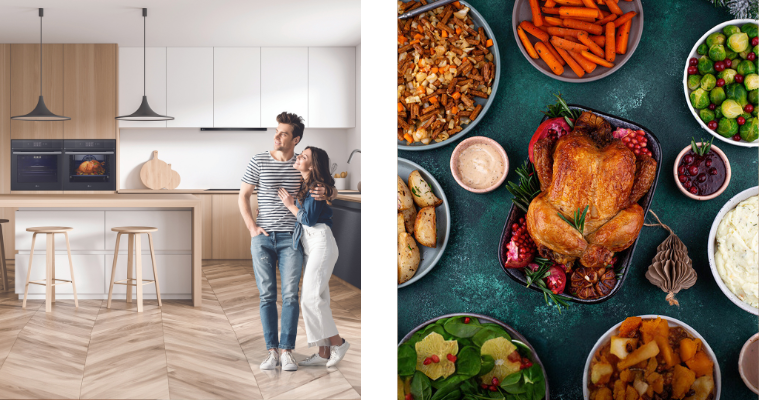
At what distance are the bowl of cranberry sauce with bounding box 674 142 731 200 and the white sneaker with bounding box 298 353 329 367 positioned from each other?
1896 millimetres

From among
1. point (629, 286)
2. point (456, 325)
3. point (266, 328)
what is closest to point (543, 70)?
point (629, 286)

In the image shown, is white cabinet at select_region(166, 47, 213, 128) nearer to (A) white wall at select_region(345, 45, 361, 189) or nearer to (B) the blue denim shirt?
(A) white wall at select_region(345, 45, 361, 189)

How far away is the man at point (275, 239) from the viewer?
2624 millimetres

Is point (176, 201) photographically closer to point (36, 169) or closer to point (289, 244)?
point (289, 244)

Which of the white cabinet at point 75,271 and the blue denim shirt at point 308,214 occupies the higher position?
the blue denim shirt at point 308,214

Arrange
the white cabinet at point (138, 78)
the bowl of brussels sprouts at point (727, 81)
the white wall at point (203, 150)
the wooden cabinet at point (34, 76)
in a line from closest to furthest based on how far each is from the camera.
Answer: the bowl of brussels sprouts at point (727, 81) < the wooden cabinet at point (34, 76) < the white cabinet at point (138, 78) < the white wall at point (203, 150)

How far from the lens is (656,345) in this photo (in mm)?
1905

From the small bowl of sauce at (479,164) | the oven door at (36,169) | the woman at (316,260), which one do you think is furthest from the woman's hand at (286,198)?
the oven door at (36,169)

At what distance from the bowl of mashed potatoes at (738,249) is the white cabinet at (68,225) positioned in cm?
396

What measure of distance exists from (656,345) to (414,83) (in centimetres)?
135

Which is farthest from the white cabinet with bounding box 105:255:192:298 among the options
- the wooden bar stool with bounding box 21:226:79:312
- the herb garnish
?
the herb garnish

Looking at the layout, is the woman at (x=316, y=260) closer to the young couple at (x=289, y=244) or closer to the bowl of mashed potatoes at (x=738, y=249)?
the young couple at (x=289, y=244)

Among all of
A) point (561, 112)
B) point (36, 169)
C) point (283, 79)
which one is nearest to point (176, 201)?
point (283, 79)

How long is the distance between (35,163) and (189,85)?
1722mm
